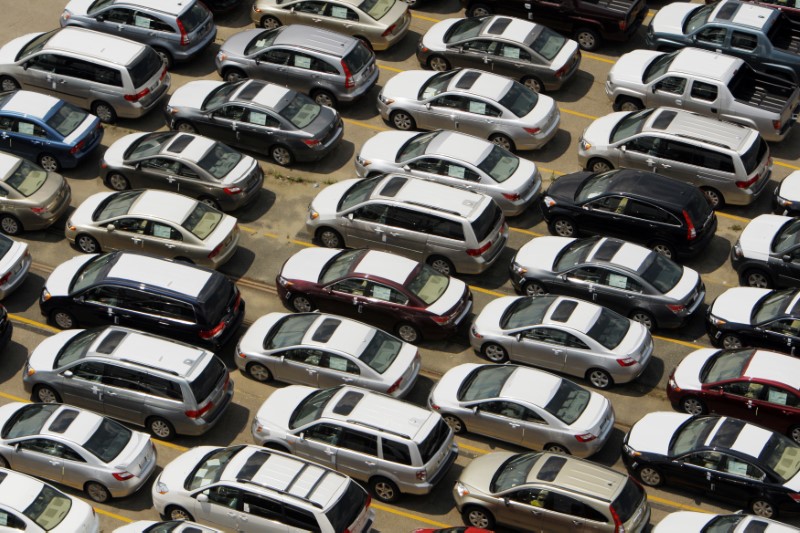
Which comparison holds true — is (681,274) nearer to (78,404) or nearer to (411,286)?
(411,286)

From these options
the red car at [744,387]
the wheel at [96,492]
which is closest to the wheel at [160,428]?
the wheel at [96,492]

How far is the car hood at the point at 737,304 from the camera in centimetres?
2812

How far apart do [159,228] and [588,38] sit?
13012mm

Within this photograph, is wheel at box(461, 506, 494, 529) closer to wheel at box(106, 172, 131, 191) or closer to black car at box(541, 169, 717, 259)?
black car at box(541, 169, 717, 259)

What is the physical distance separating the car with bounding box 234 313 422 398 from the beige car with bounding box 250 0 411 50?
11053mm

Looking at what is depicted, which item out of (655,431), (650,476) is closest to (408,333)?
(655,431)

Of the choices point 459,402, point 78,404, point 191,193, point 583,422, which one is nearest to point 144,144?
point 191,193

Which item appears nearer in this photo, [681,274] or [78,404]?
[78,404]

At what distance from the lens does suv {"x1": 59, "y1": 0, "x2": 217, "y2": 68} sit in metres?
36.4

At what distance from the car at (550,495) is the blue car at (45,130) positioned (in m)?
13.3

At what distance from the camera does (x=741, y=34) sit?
35156 mm

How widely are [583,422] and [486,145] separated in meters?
8.20

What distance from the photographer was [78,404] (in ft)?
89.4

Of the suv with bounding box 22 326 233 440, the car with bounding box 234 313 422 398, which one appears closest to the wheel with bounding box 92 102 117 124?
the suv with bounding box 22 326 233 440
